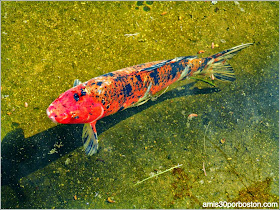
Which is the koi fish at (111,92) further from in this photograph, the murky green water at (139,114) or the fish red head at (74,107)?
the murky green water at (139,114)

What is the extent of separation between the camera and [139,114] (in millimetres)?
3967

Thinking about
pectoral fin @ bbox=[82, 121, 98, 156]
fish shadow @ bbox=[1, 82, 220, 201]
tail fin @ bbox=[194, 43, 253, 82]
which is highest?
tail fin @ bbox=[194, 43, 253, 82]

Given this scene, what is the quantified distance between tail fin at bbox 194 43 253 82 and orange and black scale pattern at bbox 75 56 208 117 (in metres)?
0.43

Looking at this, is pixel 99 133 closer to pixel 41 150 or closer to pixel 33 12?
pixel 41 150

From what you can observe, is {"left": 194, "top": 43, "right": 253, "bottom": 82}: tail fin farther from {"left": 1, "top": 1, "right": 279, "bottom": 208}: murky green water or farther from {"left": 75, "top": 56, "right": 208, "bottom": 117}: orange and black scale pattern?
{"left": 75, "top": 56, "right": 208, "bottom": 117}: orange and black scale pattern

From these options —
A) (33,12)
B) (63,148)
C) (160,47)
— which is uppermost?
(33,12)

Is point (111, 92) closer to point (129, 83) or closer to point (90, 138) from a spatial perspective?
point (129, 83)

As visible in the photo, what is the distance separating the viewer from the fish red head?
112 inches

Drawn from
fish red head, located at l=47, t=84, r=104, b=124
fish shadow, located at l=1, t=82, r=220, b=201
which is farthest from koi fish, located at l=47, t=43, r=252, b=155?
fish shadow, located at l=1, t=82, r=220, b=201

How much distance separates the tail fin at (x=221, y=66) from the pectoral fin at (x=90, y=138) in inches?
71.8

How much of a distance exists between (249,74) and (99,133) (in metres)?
2.80

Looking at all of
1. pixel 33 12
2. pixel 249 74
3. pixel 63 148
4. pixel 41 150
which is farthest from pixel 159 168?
pixel 33 12

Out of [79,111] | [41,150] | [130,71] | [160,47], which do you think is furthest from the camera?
[160,47]

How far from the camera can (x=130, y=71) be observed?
10.7ft
